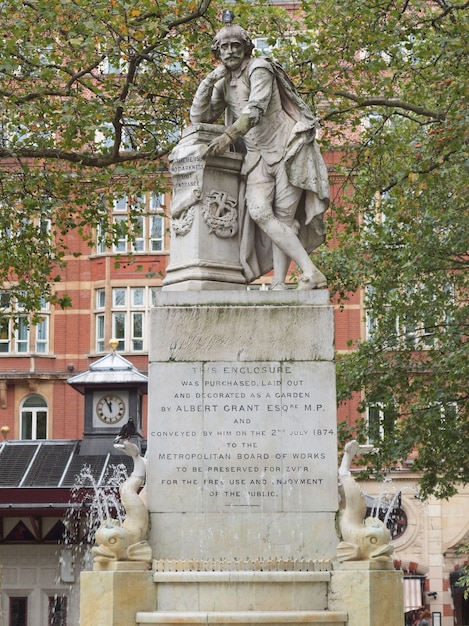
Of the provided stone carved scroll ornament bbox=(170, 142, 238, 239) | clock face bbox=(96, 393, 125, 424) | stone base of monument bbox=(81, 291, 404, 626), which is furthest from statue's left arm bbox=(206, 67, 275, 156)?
clock face bbox=(96, 393, 125, 424)

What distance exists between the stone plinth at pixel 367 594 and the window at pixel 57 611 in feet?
61.6

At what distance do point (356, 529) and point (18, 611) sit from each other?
19377mm

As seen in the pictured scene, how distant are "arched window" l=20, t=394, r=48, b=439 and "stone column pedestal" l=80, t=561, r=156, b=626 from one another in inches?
1518

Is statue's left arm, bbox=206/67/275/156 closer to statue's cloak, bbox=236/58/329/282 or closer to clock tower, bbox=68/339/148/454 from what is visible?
statue's cloak, bbox=236/58/329/282

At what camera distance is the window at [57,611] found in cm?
2964

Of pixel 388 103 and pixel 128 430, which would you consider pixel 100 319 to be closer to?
pixel 128 430

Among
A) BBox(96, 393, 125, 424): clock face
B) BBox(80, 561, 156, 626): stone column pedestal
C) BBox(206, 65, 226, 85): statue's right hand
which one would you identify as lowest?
BBox(80, 561, 156, 626): stone column pedestal

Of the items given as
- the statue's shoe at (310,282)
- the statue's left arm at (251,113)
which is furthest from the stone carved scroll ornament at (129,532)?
the statue's left arm at (251,113)

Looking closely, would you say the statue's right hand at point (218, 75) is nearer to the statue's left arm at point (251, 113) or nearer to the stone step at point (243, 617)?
the statue's left arm at point (251, 113)

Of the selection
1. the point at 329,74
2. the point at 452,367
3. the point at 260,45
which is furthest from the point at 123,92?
the point at 260,45

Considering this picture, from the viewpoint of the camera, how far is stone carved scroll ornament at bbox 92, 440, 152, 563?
39.0ft

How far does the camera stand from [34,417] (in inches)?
1975

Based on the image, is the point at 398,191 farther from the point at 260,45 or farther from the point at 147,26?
the point at 260,45

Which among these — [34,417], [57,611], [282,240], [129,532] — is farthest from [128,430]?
[34,417]
